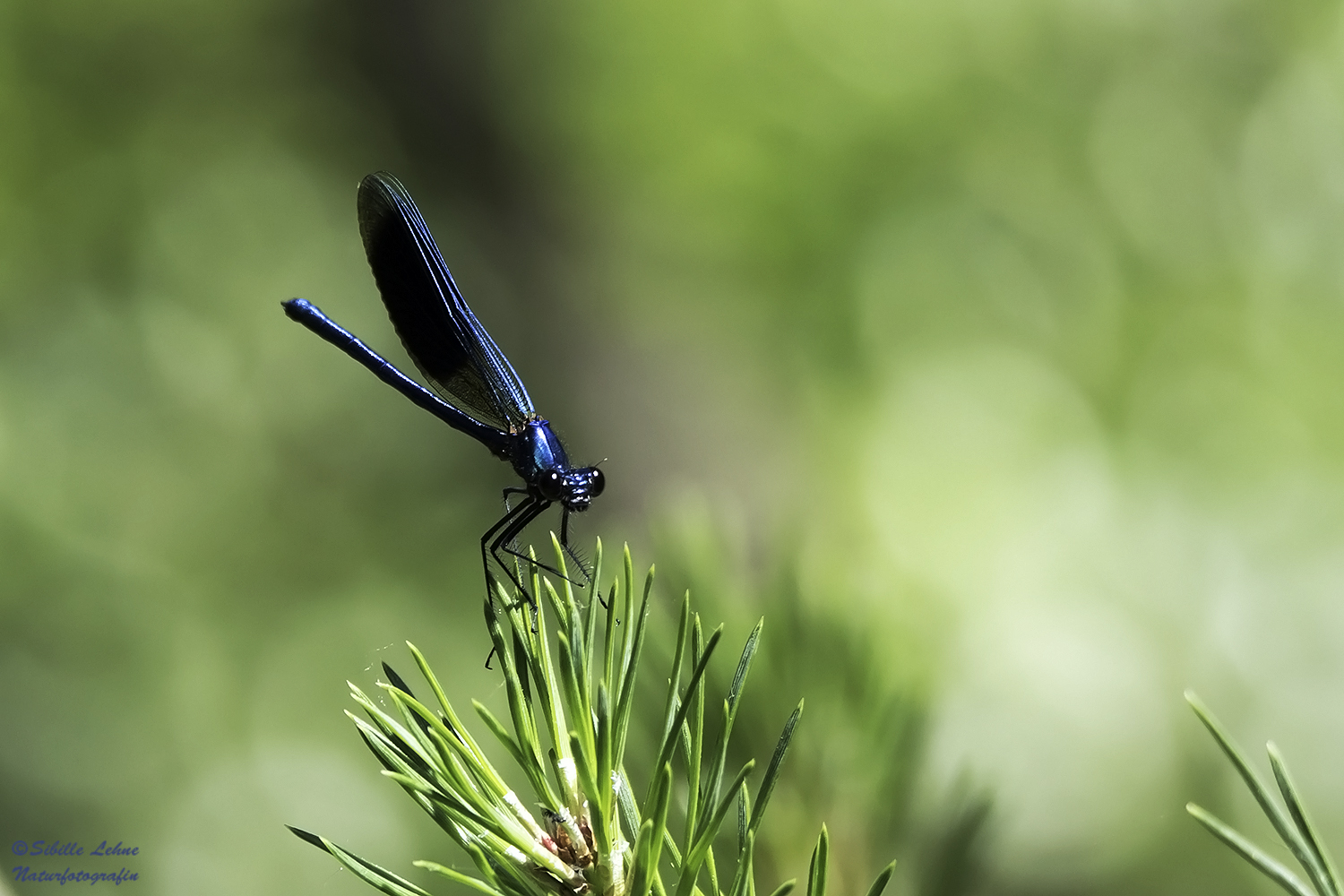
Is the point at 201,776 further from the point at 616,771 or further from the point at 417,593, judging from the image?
the point at 616,771

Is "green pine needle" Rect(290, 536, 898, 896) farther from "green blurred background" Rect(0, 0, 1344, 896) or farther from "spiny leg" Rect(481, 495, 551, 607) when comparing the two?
"green blurred background" Rect(0, 0, 1344, 896)

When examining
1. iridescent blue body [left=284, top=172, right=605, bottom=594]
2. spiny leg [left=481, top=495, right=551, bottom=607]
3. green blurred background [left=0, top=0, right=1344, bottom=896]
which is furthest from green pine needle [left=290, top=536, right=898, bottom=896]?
green blurred background [left=0, top=0, right=1344, bottom=896]

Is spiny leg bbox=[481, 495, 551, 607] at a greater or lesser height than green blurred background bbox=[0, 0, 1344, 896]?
lesser

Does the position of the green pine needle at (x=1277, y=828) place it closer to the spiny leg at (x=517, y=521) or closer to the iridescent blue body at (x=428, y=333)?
the spiny leg at (x=517, y=521)

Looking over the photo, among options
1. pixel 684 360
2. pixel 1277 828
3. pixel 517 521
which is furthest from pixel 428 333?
pixel 684 360

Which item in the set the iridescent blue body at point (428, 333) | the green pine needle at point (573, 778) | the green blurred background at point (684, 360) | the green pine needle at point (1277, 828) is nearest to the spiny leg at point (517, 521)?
the iridescent blue body at point (428, 333)

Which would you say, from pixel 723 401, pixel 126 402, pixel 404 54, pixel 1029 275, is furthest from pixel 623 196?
pixel 126 402
